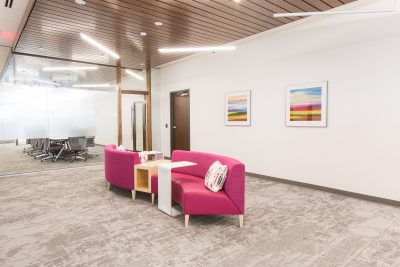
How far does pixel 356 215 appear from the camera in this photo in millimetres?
3605

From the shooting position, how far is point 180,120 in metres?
8.34

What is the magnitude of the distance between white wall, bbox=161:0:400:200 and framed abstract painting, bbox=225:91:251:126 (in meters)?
0.16

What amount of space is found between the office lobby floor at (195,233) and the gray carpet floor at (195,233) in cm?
1

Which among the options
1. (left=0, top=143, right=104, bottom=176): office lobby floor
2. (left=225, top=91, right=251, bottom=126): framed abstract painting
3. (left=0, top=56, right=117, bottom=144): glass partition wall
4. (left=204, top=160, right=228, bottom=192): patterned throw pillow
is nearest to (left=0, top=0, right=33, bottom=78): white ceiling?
(left=0, top=56, right=117, bottom=144): glass partition wall

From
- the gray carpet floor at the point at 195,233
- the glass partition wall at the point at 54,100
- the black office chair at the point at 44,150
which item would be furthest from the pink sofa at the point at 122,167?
the black office chair at the point at 44,150

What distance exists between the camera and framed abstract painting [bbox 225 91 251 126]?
611 cm

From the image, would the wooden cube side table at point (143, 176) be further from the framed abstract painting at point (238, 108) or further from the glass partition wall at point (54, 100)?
the glass partition wall at point (54, 100)

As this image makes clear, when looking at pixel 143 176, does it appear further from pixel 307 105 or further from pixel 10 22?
pixel 10 22

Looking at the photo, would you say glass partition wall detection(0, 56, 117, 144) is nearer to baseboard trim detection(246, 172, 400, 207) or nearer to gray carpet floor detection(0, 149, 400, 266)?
gray carpet floor detection(0, 149, 400, 266)

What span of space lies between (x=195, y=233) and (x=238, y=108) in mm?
3870

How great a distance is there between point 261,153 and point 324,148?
145 centimetres

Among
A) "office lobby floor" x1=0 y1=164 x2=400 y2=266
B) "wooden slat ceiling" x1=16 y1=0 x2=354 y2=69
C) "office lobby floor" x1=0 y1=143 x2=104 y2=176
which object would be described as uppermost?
"wooden slat ceiling" x1=16 y1=0 x2=354 y2=69

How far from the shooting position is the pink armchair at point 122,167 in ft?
14.6

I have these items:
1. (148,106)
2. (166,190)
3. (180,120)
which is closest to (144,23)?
(166,190)
